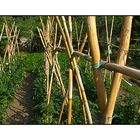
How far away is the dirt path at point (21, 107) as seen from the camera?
5.18 m

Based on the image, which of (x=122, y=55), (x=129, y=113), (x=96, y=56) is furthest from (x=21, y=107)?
(x=122, y=55)

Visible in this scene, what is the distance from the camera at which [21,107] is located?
6082 millimetres

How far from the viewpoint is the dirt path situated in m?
5.18

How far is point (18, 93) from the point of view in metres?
7.25

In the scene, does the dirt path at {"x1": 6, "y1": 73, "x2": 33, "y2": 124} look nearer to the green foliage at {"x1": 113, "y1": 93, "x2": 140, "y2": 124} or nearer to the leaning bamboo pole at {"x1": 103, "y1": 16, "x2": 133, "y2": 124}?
the green foliage at {"x1": 113, "y1": 93, "x2": 140, "y2": 124}

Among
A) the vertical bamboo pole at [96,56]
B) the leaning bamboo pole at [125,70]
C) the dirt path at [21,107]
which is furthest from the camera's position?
the dirt path at [21,107]

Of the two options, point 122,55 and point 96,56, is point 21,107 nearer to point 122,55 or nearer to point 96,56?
point 96,56

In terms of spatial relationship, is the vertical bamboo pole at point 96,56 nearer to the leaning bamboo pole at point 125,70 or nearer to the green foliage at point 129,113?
the leaning bamboo pole at point 125,70

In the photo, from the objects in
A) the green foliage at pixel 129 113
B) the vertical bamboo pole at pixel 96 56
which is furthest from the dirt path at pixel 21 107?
the vertical bamboo pole at pixel 96 56

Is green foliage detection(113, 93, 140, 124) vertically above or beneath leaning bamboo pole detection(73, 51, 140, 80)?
beneath

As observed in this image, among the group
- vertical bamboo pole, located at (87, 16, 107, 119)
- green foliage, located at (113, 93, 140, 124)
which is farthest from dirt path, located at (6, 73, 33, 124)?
vertical bamboo pole, located at (87, 16, 107, 119)
